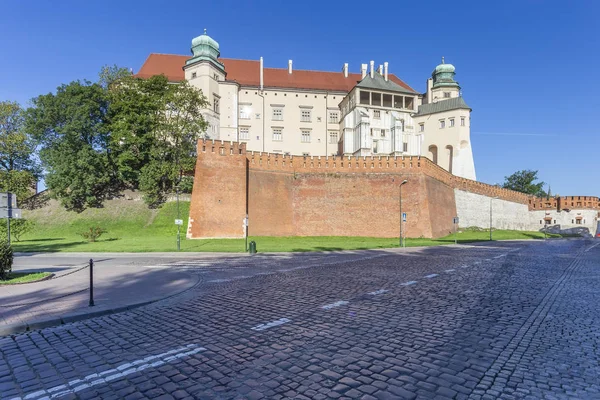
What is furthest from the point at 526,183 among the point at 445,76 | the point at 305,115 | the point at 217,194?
the point at 217,194

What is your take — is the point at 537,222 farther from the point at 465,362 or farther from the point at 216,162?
the point at 465,362

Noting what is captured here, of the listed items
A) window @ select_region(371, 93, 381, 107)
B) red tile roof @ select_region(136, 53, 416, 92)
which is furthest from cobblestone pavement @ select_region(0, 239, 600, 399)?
red tile roof @ select_region(136, 53, 416, 92)

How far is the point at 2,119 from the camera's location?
138 feet

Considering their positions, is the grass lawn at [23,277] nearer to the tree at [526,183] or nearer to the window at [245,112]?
the window at [245,112]

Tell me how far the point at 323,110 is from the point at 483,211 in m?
26.9

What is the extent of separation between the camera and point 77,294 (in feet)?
30.5

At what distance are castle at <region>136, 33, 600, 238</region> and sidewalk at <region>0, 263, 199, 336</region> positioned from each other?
749 inches

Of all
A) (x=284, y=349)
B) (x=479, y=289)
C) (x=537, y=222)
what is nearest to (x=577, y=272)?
(x=479, y=289)

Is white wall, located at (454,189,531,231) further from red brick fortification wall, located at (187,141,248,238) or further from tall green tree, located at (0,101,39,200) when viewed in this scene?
tall green tree, located at (0,101,39,200)

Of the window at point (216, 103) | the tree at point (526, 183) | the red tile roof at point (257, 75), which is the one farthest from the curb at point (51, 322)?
the tree at point (526, 183)

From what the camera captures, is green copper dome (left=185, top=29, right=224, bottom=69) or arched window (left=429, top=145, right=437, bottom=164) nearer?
green copper dome (left=185, top=29, right=224, bottom=69)

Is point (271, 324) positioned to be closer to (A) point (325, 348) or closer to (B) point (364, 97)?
(A) point (325, 348)

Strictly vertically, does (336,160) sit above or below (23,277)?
above

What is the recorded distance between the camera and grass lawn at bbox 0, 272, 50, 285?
10852 millimetres
